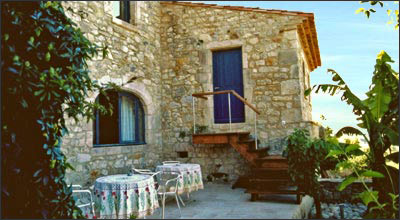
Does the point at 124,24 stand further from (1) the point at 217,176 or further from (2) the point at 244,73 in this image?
(1) the point at 217,176

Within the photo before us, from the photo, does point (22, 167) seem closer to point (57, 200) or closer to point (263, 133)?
point (57, 200)

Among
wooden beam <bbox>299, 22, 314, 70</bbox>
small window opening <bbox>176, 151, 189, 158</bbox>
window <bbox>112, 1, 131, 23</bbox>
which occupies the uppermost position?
window <bbox>112, 1, 131, 23</bbox>

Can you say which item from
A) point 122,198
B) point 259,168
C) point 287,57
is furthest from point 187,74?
point 122,198

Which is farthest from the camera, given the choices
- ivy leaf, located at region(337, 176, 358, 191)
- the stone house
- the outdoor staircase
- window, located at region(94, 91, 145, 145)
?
the stone house

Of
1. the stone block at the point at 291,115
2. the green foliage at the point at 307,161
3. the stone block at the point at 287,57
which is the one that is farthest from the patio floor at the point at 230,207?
the stone block at the point at 287,57

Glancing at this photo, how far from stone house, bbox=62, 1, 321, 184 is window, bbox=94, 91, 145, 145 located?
23mm

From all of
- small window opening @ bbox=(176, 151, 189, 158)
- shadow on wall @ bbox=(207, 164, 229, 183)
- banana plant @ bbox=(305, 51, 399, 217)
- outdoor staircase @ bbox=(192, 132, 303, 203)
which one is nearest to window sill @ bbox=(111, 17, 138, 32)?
outdoor staircase @ bbox=(192, 132, 303, 203)

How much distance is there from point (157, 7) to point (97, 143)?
170 inches

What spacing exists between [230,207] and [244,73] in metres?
3.66

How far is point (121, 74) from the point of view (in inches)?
280

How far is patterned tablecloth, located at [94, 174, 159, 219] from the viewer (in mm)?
3807

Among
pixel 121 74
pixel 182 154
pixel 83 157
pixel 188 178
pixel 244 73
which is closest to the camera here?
pixel 188 178

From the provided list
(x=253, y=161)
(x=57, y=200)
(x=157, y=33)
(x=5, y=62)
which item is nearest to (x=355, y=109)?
(x=253, y=161)

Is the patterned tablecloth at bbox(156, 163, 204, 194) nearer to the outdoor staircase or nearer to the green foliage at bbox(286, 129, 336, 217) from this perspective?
the outdoor staircase
